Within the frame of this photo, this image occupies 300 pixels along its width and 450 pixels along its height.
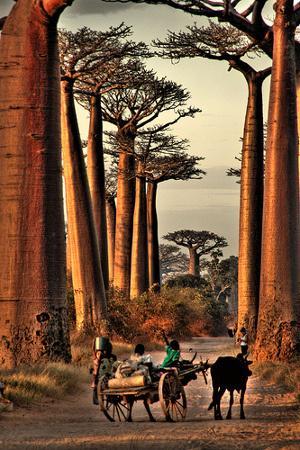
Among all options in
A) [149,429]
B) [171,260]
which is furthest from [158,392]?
[171,260]

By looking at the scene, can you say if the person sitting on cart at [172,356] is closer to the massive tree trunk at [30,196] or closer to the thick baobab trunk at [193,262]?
the massive tree trunk at [30,196]

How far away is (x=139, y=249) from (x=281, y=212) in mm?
13905

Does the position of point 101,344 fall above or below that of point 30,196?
below

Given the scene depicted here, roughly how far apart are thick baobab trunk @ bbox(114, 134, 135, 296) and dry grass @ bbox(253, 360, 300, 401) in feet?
40.4

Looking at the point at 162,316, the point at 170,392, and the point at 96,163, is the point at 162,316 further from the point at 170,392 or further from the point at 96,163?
the point at 170,392

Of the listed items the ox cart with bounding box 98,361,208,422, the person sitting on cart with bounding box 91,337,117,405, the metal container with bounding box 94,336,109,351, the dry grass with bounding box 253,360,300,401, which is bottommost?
the dry grass with bounding box 253,360,300,401

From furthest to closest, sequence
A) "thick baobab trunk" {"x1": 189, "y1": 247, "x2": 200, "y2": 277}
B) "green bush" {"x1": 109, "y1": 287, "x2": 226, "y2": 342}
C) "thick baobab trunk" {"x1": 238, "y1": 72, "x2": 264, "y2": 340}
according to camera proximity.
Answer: "thick baobab trunk" {"x1": 189, "y1": 247, "x2": 200, "y2": 277} < "green bush" {"x1": 109, "y1": 287, "x2": 226, "y2": 342} < "thick baobab trunk" {"x1": 238, "y1": 72, "x2": 264, "y2": 340}

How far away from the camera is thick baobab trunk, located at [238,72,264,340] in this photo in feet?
61.0

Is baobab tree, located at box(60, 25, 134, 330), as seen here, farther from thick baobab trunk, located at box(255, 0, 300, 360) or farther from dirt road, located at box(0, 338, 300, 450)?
dirt road, located at box(0, 338, 300, 450)

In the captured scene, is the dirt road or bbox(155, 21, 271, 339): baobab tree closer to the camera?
the dirt road

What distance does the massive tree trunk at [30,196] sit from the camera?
39.0 ft

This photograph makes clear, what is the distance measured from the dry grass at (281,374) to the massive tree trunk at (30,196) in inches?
114

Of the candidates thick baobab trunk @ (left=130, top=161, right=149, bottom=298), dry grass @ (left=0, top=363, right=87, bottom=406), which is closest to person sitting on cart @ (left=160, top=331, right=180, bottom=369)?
dry grass @ (left=0, top=363, right=87, bottom=406)

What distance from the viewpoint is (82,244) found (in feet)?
59.6
